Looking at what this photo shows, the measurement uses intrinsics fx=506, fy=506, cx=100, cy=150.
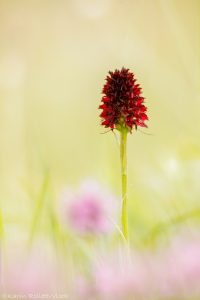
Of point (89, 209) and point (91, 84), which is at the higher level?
point (91, 84)

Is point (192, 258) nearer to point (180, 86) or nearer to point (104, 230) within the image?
point (104, 230)

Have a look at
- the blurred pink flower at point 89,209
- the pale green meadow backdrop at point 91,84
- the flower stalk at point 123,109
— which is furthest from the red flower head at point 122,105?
the pale green meadow backdrop at point 91,84

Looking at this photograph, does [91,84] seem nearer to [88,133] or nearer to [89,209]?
[88,133]

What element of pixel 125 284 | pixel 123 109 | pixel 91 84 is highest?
pixel 91 84

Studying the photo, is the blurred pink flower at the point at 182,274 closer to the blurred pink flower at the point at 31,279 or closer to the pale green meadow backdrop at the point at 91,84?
the blurred pink flower at the point at 31,279

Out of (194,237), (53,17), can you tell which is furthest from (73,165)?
(194,237)

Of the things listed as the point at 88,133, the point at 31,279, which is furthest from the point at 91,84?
the point at 31,279
